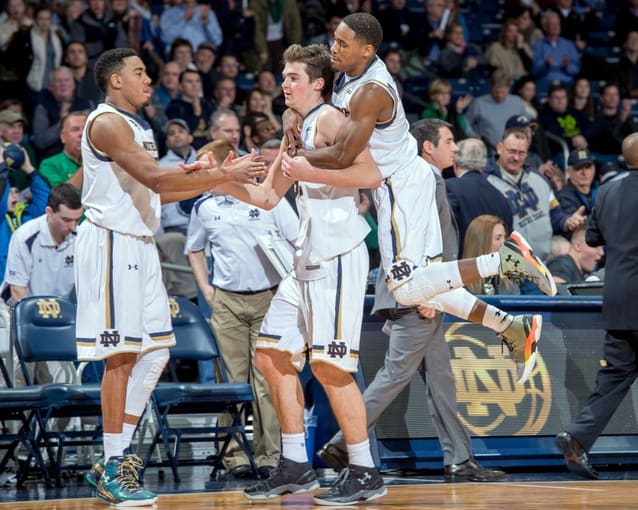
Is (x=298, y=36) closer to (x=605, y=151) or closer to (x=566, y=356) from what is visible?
(x=605, y=151)

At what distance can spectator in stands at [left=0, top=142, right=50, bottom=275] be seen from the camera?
969 centimetres

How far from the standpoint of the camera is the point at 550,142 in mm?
15562

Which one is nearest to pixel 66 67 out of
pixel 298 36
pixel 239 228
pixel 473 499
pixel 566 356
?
pixel 298 36

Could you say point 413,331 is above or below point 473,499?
above

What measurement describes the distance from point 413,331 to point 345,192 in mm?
1348

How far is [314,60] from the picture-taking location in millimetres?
6281

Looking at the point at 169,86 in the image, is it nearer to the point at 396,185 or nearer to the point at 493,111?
the point at 493,111

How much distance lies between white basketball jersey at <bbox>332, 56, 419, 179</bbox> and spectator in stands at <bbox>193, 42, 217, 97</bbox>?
8031 millimetres

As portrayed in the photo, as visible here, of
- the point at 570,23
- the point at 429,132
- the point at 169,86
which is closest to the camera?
the point at 429,132

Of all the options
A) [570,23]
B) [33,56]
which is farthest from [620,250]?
[570,23]

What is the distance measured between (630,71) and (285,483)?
41.7ft

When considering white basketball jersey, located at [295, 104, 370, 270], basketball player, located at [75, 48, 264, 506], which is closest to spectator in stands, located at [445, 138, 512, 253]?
white basketball jersey, located at [295, 104, 370, 270]

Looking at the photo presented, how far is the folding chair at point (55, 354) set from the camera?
24.0 ft

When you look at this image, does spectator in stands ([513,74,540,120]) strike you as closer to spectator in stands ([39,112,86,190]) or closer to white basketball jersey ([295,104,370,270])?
spectator in stands ([39,112,86,190])
